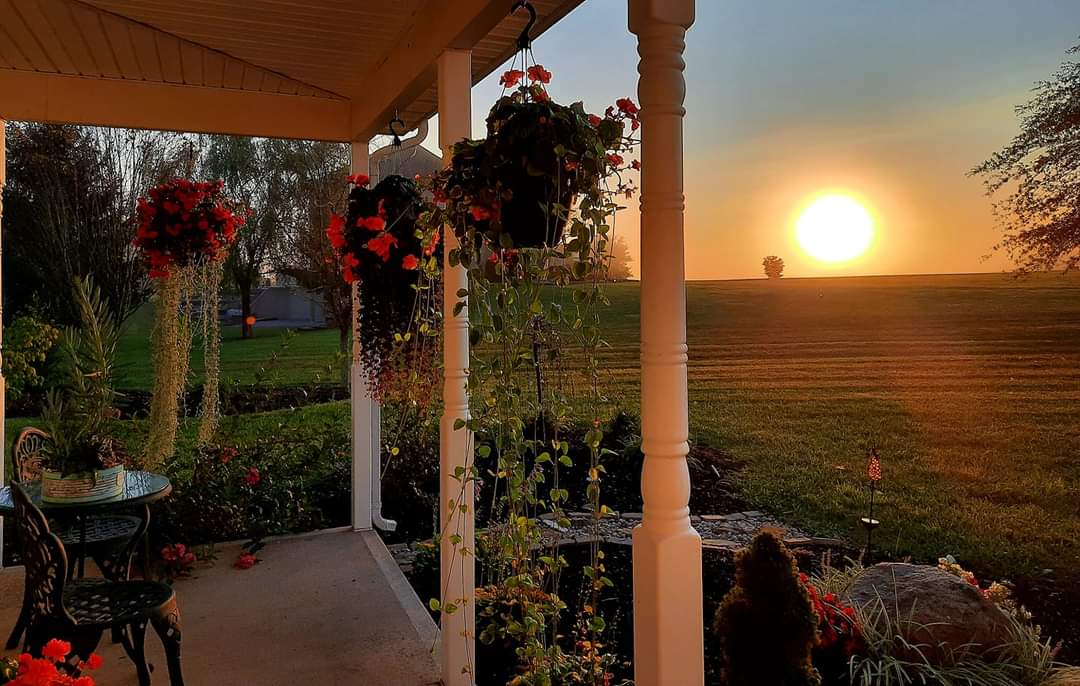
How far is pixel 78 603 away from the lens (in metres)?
2.33

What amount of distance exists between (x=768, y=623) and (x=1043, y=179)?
131 cm

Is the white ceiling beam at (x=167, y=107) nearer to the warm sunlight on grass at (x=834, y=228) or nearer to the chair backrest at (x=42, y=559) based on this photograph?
the chair backrest at (x=42, y=559)

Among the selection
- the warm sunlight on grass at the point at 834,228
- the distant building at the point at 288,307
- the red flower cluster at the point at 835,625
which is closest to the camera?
the red flower cluster at the point at 835,625

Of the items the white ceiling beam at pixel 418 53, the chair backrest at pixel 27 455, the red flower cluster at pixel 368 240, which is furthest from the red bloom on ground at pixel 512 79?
the chair backrest at pixel 27 455

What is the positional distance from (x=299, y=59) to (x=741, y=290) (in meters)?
2.11

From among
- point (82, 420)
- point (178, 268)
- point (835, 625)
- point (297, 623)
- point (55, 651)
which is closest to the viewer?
point (55, 651)

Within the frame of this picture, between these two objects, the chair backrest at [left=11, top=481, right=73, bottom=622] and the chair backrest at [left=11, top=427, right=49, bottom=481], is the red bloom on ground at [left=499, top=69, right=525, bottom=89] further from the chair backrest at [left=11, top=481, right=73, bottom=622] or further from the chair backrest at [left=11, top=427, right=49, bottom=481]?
the chair backrest at [left=11, top=427, right=49, bottom=481]

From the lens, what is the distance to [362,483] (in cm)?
426

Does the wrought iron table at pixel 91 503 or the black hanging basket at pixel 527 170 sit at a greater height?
the black hanging basket at pixel 527 170

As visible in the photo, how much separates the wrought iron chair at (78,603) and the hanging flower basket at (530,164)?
5.00 feet

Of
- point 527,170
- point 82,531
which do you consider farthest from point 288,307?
point 527,170

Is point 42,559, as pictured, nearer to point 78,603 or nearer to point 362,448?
point 78,603

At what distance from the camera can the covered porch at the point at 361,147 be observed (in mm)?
1469

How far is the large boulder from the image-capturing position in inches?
77.6
